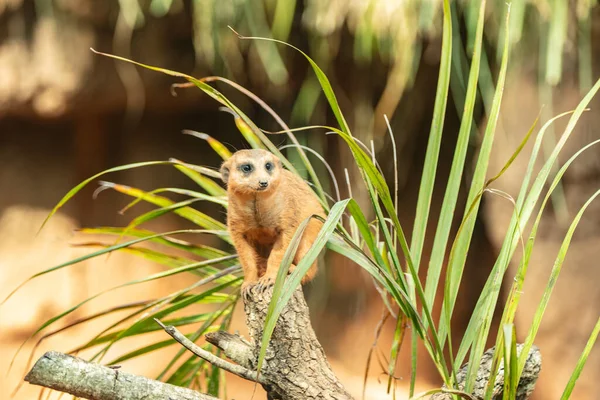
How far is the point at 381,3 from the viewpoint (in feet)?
8.84

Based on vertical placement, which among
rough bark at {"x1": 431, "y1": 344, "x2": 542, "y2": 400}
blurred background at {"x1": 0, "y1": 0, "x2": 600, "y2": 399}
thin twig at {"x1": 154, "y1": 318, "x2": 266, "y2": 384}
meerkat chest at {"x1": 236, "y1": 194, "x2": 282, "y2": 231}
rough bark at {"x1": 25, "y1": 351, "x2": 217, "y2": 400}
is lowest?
rough bark at {"x1": 25, "y1": 351, "x2": 217, "y2": 400}

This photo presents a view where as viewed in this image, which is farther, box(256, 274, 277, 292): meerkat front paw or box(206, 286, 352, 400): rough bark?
box(256, 274, 277, 292): meerkat front paw

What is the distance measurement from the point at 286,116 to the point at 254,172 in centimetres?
150

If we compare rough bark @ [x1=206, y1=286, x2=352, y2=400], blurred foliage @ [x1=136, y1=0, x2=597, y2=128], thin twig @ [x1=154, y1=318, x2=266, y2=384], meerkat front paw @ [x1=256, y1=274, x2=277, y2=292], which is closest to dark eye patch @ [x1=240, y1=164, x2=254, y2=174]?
meerkat front paw @ [x1=256, y1=274, x2=277, y2=292]

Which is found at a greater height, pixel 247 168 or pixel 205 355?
pixel 247 168

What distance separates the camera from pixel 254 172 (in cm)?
178

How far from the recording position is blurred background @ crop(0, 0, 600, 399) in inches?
110

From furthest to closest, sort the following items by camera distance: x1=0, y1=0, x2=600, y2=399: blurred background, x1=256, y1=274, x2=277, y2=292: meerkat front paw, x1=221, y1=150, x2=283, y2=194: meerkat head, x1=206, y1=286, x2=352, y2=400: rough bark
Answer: x1=0, y1=0, x2=600, y2=399: blurred background < x1=221, y1=150, x2=283, y2=194: meerkat head < x1=256, y1=274, x2=277, y2=292: meerkat front paw < x1=206, y1=286, x2=352, y2=400: rough bark

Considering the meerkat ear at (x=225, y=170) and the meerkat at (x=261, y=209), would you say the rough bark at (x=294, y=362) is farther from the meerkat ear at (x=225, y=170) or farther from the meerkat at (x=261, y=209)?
the meerkat ear at (x=225, y=170)

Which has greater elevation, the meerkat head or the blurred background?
the blurred background

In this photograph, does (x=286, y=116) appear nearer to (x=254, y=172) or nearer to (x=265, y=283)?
(x=254, y=172)

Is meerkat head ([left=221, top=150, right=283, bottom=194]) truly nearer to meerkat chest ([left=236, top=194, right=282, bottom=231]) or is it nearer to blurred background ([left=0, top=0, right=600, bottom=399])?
meerkat chest ([left=236, top=194, right=282, bottom=231])

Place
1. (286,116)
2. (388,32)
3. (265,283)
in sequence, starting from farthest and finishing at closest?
(286,116), (388,32), (265,283)

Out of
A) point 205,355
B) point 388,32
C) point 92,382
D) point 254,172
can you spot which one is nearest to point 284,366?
point 205,355
